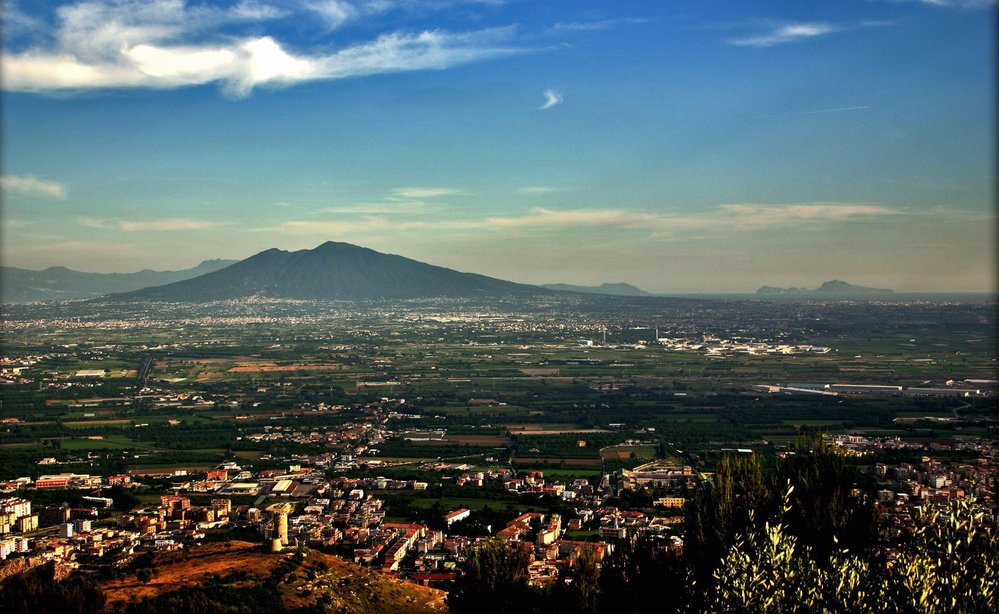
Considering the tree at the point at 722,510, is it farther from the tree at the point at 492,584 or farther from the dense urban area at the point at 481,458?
the tree at the point at 492,584

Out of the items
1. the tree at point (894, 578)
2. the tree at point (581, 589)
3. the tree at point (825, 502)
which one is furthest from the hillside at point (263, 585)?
the tree at point (894, 578)

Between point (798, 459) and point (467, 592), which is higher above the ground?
point (798, 459)

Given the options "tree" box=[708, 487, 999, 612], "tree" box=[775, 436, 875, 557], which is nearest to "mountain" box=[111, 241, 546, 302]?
"tree" box=[775, 436, 875, 557]

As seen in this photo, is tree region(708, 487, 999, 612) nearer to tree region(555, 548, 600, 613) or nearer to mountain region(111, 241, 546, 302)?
tree region(555, 548, 600, 613)

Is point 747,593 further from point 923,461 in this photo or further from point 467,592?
point 923,461

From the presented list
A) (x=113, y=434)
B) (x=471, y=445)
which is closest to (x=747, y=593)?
(x=471, y=445)
